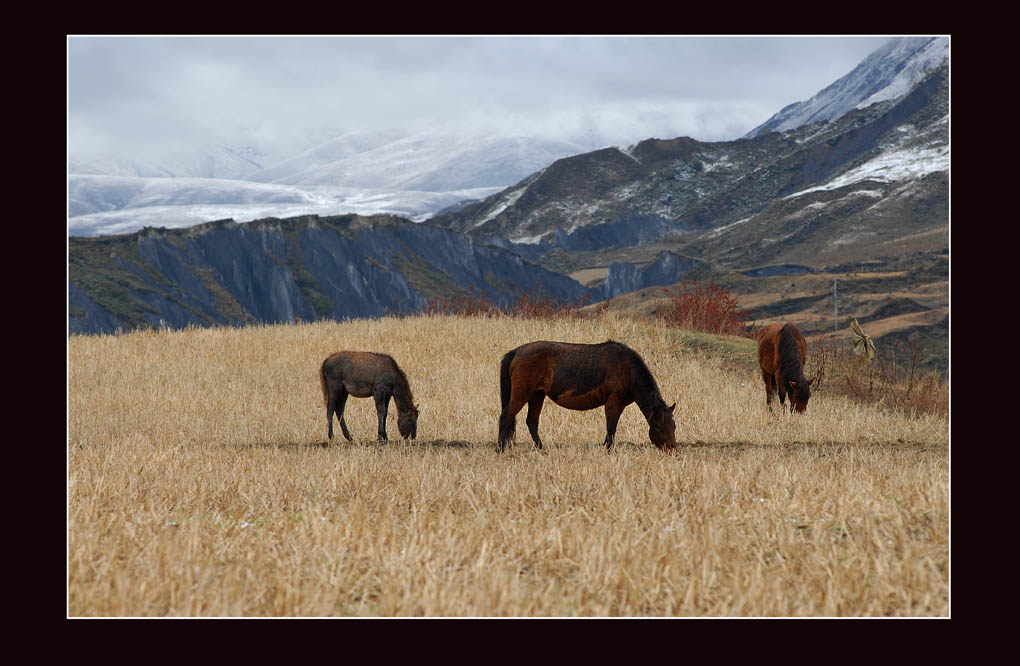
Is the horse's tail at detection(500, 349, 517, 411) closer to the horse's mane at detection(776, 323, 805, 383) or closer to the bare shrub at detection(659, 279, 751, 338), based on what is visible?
the horse's mane at detection(776, 323, 805, 383)

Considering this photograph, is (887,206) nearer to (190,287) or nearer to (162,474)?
(190,287)

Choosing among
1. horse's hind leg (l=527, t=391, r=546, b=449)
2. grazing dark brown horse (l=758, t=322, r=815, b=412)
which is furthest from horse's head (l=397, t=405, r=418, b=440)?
grazing dark brown horse (l=758, t=322, r=815, b=412)

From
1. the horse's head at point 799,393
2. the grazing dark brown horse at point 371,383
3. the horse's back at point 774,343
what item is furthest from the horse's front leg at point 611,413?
the horse's back at point 774,343

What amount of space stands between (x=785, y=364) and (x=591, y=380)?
5.98 metres

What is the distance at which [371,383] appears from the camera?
12758mm

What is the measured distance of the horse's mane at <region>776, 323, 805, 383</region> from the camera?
14.7 metres

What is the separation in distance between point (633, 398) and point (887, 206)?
18239 centimetres

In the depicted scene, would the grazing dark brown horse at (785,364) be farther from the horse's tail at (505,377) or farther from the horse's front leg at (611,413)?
the horse's tail at (505,377)

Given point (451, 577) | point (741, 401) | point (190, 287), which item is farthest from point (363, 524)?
point (190, 287)

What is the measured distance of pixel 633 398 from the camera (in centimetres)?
1049

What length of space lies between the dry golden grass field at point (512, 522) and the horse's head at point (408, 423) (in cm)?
45

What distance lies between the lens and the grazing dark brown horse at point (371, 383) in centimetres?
1274

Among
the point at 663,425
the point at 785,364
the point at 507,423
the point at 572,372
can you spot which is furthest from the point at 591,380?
the point at 785,364
